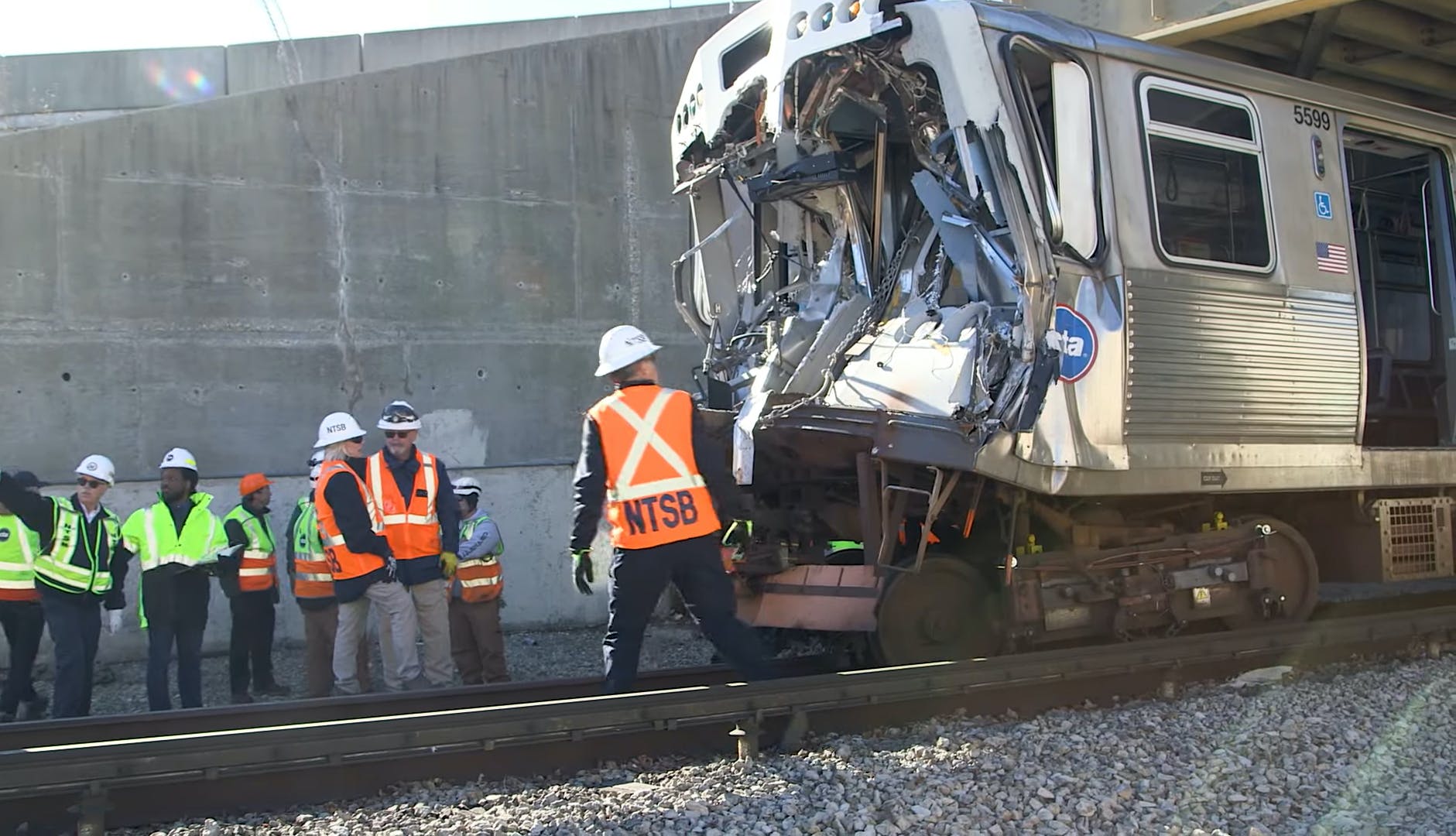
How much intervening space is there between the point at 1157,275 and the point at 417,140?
6.81 meters

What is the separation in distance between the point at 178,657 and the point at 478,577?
5.66 feet

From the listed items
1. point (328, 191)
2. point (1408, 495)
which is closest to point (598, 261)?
point (328, 191)

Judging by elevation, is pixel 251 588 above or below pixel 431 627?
above

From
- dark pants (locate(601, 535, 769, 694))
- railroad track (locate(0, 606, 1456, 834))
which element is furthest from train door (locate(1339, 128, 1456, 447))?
dark pants (locate(601, 535, 769, 694))

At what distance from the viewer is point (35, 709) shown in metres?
6.43

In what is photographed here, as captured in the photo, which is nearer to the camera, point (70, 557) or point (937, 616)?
point (937, 616)

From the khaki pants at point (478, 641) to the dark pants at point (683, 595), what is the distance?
2145 mm

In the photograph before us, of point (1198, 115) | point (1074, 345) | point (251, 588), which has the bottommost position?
point (251, 588)

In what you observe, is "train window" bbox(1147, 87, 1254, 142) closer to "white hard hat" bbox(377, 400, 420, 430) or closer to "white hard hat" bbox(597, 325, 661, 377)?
"white hard hat" bbox(597, 325, 661, 377)

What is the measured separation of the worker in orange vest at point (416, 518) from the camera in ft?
19.4

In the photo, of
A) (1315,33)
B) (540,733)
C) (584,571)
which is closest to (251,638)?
(584,571)

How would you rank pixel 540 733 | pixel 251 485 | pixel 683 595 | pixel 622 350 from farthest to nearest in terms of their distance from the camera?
1. pixel 251 485
2. pixel 683 595
3. pixel 622 350
4. pixel 540 733

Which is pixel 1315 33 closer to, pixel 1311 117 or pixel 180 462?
pixel 1311 117

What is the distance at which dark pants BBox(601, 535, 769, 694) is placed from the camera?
186 inches
